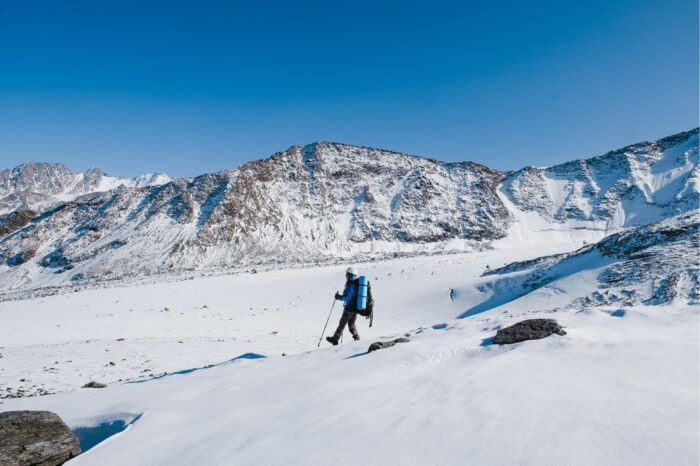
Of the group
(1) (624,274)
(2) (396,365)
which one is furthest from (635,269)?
(2) (396,365)

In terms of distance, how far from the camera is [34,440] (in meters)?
4.15

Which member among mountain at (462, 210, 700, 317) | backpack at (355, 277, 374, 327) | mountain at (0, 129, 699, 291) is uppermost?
mountain at (0, 129, 699, 291)

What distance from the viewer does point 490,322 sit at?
8.35 metres

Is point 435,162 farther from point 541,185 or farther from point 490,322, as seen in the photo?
point 490,322

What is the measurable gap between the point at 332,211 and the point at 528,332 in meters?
64.2

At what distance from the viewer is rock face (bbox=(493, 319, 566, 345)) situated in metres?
5.95

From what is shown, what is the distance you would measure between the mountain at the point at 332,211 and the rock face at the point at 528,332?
41.8m

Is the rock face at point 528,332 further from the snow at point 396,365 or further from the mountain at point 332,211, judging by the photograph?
the mountain at point 332,211

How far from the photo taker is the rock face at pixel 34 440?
400cm

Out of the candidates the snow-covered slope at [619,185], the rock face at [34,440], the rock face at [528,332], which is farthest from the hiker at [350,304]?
the snow-covered slope at [619,185]

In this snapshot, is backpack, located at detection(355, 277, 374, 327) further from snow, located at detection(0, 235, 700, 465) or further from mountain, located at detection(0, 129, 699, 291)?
mountain, located at detection(0, 129, 699, 291)

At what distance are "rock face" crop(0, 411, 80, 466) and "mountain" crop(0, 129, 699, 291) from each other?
42363mm

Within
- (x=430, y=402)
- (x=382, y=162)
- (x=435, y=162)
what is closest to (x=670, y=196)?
(x=435, y=162)

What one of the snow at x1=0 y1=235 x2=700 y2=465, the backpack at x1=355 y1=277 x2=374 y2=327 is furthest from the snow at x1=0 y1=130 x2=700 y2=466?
the backpack at x1=355 y1=277 x2=374 y2=327
